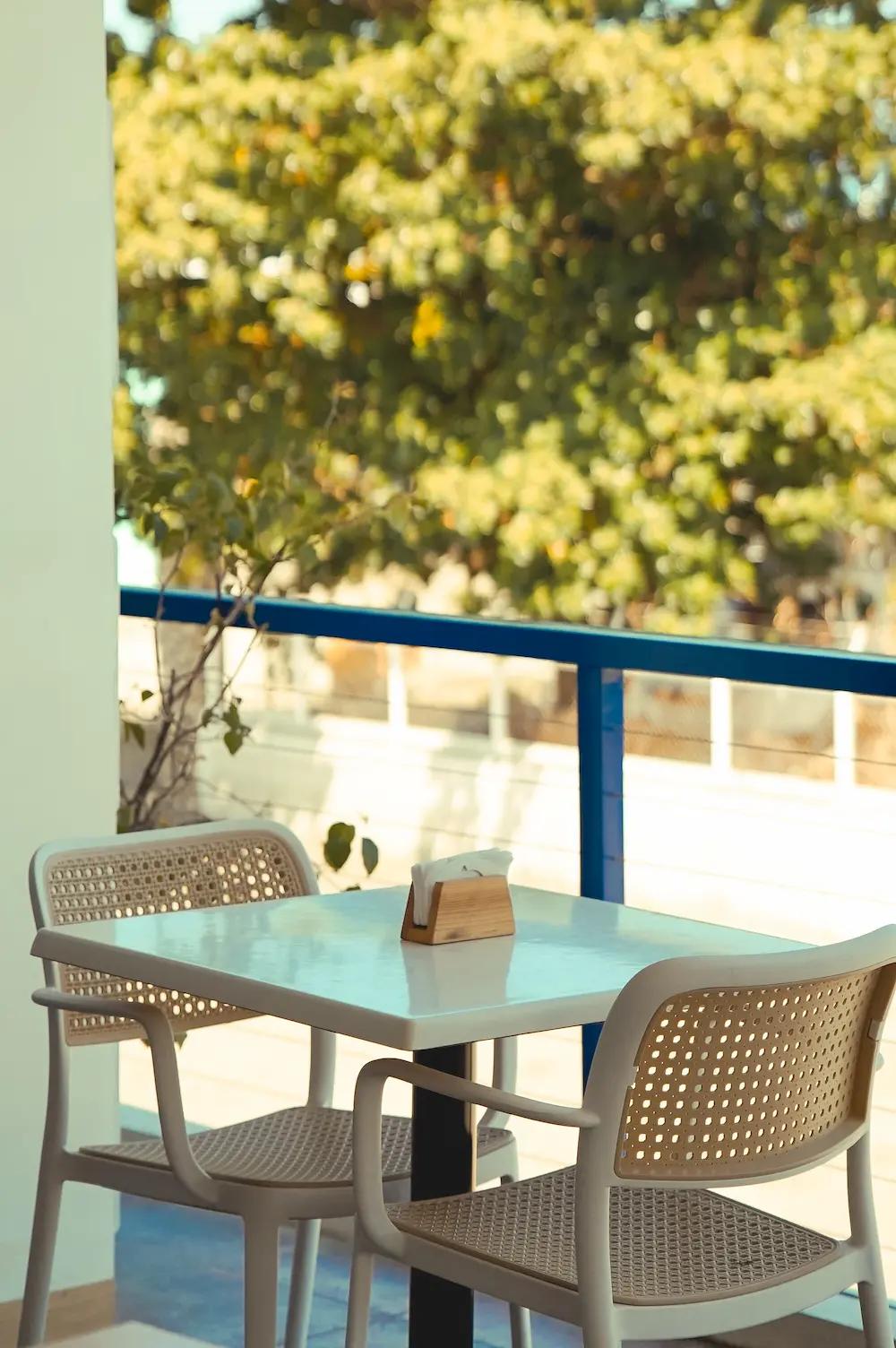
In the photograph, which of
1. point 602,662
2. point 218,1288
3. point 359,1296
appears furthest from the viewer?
point 218,1288

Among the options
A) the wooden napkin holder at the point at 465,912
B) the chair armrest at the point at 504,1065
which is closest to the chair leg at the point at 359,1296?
the wooden napkin holder at the point at 465,912

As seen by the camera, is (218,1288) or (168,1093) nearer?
(168,1093)

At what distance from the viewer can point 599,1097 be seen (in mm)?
1694

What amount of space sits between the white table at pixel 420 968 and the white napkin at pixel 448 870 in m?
0.05

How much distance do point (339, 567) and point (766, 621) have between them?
2.42 metres

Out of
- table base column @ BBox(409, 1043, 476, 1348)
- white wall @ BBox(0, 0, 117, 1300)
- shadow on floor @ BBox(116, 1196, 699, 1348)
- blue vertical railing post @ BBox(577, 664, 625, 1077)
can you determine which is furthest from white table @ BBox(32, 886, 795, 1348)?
shadow on floor @ BBox(116, 1196, 699, 1348)

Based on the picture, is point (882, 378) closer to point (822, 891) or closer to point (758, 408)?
point (758, 408)

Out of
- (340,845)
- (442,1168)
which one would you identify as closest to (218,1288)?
(340,845)

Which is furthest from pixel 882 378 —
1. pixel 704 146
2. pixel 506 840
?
pixel 506 840

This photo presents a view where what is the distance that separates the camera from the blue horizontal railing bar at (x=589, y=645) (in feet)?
8.32

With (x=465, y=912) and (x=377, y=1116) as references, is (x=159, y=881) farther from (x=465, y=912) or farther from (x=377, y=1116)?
(x=377, y=1116)

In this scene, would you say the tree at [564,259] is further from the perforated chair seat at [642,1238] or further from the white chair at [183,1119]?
the perforated chair seat at [642,1238]

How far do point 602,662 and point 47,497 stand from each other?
2.69ft

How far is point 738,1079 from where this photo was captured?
175cm
